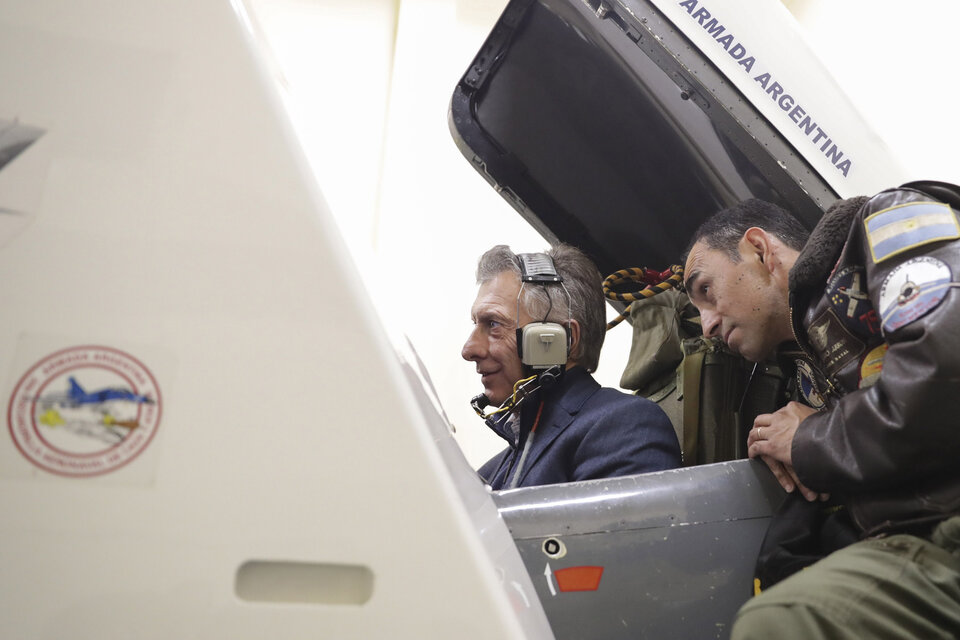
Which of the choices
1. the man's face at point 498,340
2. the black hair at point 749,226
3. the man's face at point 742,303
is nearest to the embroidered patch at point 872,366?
the man's face at point 742,303

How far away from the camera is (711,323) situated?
5.46ft

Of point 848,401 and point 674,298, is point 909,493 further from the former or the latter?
point 674,298

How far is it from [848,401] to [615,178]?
1.16 metres

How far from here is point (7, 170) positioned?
1.84 feet

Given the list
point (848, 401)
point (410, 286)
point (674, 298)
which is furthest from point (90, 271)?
point (410, 286)

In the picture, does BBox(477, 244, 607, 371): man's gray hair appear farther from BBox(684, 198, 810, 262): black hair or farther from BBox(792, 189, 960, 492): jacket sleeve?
BBox(792, 189, 960, 492): jacket sleeve

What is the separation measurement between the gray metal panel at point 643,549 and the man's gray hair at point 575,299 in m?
0.83

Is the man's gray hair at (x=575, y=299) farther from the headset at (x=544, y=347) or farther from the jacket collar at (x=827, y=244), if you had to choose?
the jacket collar at (x=827, y=244)

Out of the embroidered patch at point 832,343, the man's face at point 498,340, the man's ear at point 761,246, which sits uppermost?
the man's face at point 498,340

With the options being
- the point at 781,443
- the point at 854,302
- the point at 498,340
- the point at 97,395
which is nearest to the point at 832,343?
the point at 854,302

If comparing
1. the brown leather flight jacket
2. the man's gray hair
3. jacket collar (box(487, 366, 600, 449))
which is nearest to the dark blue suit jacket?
jacket collar (box(487, 366, 600, 449))

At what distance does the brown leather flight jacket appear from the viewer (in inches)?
37.5

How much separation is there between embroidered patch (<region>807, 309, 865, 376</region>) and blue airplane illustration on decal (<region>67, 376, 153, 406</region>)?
1.06 m

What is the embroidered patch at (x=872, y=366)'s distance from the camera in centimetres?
113
